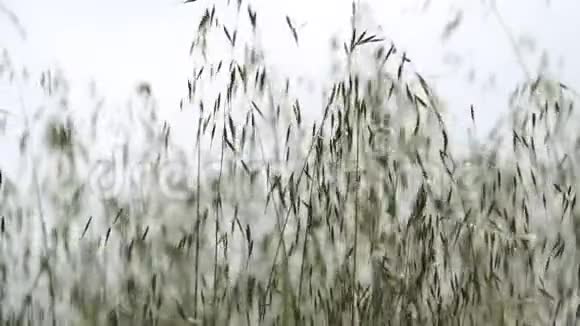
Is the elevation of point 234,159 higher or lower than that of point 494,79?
lower

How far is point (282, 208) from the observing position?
0.94 meters

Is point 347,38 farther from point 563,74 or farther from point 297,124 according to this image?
point 563,74

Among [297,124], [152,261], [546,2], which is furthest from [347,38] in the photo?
[152,261]

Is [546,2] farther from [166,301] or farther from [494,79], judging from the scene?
[166,301]

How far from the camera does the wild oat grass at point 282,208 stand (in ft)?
3.06

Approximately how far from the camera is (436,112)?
101 centimetres

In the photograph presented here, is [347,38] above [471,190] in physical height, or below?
above

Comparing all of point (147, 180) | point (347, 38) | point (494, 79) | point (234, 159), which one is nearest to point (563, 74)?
point (494, 79)

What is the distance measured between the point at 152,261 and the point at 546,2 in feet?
2.71

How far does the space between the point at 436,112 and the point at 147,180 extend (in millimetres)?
490

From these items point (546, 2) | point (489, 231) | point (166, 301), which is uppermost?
point (546, 2)

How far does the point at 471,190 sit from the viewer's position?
993 mm

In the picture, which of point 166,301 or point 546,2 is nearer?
point 166,301

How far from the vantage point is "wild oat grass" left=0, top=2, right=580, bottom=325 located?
0.93m
